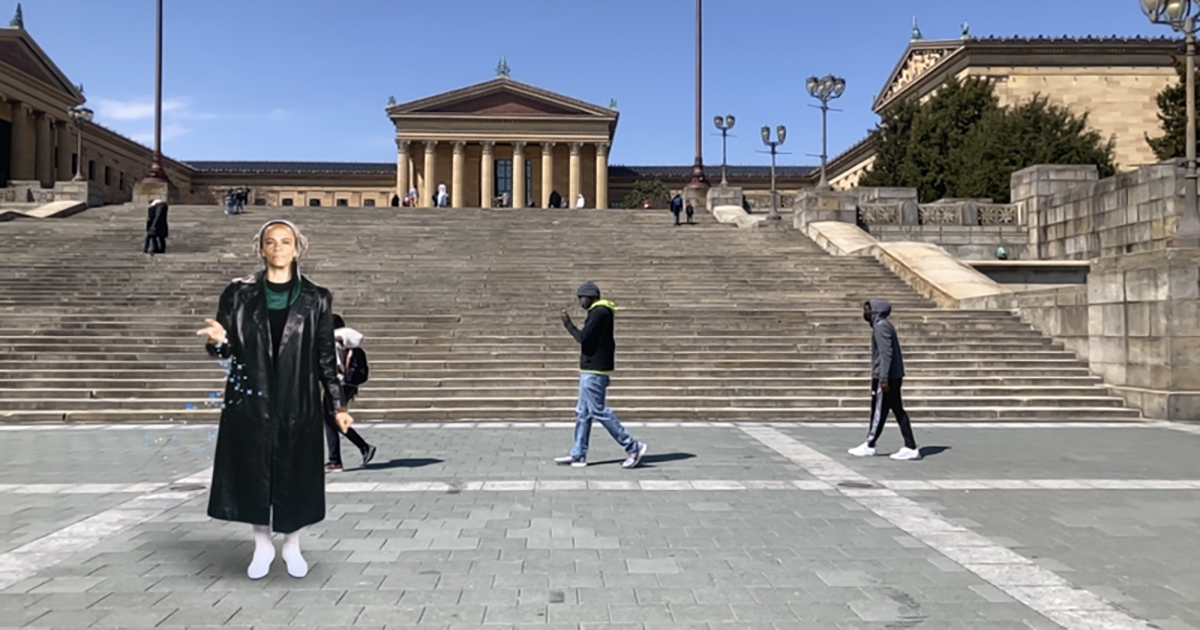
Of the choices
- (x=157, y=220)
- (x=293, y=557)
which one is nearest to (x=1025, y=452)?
(x=293, y=557)

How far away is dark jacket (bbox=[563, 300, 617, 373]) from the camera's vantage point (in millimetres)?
7898

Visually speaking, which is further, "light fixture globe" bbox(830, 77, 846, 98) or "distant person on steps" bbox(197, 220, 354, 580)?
"light fixture globe" bbox(830, 77, 846, 98)

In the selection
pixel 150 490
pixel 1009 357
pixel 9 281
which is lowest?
pixel 150 490

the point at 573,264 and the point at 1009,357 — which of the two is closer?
the point at 1009,357

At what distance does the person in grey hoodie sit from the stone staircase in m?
3.31

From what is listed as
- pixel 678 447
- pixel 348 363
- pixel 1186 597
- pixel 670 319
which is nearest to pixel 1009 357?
pixel 670 319

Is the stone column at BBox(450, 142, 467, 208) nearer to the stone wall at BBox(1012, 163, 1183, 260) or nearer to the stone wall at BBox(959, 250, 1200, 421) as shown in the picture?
the stone wall at BBox(1012, 163, 1183, 260)

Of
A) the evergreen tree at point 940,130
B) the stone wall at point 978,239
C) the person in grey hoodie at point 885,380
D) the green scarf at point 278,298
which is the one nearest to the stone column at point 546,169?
the evergreen tree at point 940,130

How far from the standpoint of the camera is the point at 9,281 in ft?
60.9

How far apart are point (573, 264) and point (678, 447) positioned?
1296 centimetres

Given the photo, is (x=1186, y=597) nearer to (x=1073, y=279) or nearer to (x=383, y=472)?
(x=383, y=472)

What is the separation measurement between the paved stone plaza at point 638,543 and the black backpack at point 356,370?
3.01ft

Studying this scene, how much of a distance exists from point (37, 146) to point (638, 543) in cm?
6554

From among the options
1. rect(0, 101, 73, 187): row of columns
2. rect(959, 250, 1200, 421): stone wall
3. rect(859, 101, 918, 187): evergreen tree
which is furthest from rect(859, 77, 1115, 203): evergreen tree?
rect(0, 101, 73, 187): row of columns
